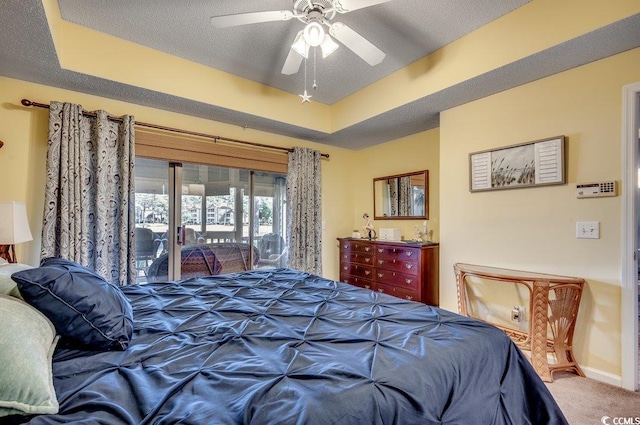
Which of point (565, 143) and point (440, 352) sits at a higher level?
point (565, 143)

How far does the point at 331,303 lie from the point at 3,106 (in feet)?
10.5

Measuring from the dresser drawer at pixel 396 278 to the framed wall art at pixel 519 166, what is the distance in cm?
117

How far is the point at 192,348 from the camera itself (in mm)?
1076

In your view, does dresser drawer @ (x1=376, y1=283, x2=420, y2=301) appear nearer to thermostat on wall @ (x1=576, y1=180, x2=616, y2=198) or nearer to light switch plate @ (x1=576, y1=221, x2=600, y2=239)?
light switch plate @ (x1=576, y1=221, x2=600, y2=239)

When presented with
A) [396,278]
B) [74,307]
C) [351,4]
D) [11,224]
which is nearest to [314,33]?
[351,4]

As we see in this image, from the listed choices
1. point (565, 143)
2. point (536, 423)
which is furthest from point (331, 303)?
point (565, 143)

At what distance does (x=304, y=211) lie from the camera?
4.07 metres

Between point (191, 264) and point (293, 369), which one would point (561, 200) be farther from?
point (191, 264)

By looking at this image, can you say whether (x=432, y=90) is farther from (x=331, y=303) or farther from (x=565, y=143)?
(x=331, y=303)

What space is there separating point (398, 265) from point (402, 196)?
1.06m

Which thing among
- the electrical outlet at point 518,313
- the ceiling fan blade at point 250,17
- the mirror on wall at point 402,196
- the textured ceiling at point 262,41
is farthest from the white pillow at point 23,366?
A: the mirror on wall at point 402,196

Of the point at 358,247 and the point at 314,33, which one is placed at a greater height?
the point at 314,33

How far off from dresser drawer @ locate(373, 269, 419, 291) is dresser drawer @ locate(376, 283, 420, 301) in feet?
0.12

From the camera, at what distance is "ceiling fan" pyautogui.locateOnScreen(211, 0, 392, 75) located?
5.84ft
